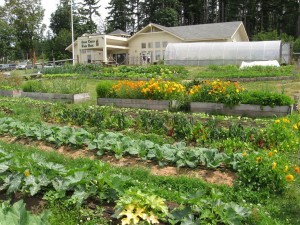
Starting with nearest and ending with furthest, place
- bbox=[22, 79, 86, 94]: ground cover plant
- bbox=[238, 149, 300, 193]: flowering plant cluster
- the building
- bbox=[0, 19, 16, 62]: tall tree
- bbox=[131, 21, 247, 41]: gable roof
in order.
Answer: bbox=[238, 149, 300, 193]: flowering plant cluster < bbox=[22, 79, 86, 94]: ground cover plant < bbox=[131, 21, 247, 41]: gable roof < the building < bbox=[0, 19, 16, 62]: tall tree

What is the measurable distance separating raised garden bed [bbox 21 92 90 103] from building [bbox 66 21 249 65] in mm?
21777

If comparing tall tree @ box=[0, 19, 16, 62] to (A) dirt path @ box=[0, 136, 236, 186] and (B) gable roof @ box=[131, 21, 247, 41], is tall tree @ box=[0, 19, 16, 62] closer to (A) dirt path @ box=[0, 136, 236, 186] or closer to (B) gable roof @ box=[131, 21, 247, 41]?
(B) gable roof @ box=[131, 21, 247, 41]

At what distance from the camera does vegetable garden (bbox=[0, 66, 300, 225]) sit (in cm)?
328

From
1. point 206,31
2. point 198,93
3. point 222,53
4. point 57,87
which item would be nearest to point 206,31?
point 206,31

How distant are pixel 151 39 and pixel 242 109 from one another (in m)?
30.1

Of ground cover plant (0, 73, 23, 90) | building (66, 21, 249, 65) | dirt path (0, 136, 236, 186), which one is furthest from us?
building (66, 21, 249, 65)

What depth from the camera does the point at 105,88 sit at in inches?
463

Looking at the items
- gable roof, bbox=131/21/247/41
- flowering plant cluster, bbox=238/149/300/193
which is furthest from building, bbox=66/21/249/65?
flowering plant cluster, bbox=238/149/300/193

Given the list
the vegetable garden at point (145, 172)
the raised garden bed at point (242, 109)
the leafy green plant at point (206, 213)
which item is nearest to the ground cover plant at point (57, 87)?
the vegetable garden at point (145, 172)

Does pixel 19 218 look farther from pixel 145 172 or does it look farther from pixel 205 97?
pixel 205 97

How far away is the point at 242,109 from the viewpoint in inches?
367

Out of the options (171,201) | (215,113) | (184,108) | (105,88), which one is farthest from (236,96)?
(171,201)

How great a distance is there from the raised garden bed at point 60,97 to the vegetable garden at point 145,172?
13.8 ft

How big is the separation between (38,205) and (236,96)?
700 cm
